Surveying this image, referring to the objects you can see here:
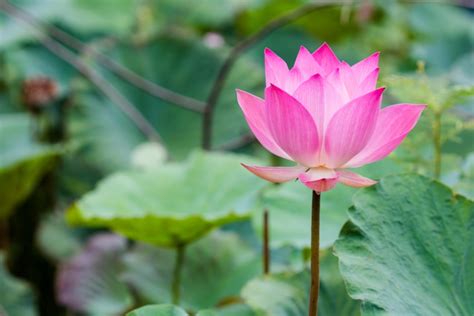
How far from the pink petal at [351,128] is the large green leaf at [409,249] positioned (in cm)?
7

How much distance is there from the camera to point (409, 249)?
556 mm

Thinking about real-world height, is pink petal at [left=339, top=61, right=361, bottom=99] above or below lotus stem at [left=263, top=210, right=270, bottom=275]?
above

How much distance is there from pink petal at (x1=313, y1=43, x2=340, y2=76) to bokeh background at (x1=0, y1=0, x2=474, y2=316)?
192 millimetres

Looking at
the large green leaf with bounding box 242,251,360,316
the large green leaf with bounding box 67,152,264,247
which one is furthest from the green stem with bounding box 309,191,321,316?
the large green leaf with bounding box 67,152,264,247

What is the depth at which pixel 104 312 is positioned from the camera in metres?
1.24

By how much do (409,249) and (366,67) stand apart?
146 mm

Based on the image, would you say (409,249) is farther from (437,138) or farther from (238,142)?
(238,142)

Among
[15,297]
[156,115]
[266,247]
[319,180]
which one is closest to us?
[319,180]

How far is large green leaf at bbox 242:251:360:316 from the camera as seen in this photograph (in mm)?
667

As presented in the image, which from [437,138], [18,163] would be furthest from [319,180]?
[18,163]

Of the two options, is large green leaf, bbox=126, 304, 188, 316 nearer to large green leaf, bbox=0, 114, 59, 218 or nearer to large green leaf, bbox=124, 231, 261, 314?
large green leaf, bbox=124, 231, 261, 314

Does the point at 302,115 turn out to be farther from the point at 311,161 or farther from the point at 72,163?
the point at 72,163

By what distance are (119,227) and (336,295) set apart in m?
0.39

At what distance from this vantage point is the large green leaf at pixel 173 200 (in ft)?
3.14
